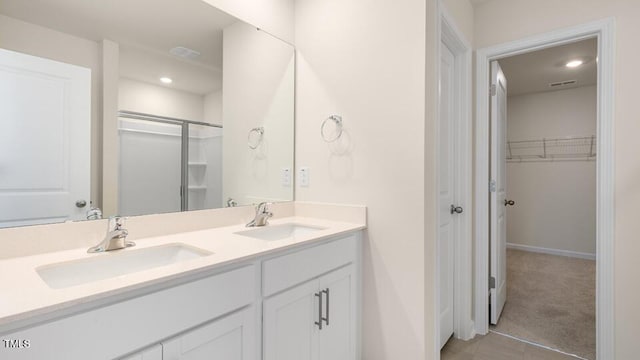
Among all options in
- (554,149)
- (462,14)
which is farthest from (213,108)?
(554,149)

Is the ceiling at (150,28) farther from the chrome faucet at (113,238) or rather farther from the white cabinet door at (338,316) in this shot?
the white cabinet door at (338,316)

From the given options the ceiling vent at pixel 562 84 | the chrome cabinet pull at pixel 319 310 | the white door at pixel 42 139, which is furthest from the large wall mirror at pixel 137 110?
the ceiling vent at pixel 562 84

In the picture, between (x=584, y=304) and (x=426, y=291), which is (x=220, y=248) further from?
(x=584, y=304)

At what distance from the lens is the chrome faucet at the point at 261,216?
1.70 metres

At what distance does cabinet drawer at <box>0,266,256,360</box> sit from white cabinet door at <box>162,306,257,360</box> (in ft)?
0.09

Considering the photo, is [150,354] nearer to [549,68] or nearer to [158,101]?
[158,101]

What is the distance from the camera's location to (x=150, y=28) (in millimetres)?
1422

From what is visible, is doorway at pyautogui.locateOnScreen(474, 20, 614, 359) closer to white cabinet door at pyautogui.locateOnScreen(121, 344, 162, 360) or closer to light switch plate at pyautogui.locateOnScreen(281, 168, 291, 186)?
light switch plate at pyautogui.locateOnScreen(281, 168, 291, 186)

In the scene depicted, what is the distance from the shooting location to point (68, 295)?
706mm

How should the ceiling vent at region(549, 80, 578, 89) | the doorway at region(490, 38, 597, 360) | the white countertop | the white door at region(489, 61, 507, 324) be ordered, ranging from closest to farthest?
the white countertop, the white door at region(489, 61, 507, 324), the doorway at region(490, 38, 597, 360), the ceiling vent at region(549, 80, 578, 89)

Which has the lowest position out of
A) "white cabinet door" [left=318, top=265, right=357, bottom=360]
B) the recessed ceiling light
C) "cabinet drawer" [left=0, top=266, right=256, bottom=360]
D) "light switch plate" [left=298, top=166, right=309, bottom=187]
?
"white cabinet door" [left=318, top=265, right=357, bottom=360]

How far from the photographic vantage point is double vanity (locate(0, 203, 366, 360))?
2.30ft

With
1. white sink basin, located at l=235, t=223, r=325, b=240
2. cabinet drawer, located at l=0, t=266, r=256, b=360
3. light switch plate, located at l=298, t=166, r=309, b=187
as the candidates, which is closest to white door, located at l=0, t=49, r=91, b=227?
cabinet drawer, located at l=0, t=266, r=256, b=360

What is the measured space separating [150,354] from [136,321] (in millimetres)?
106
